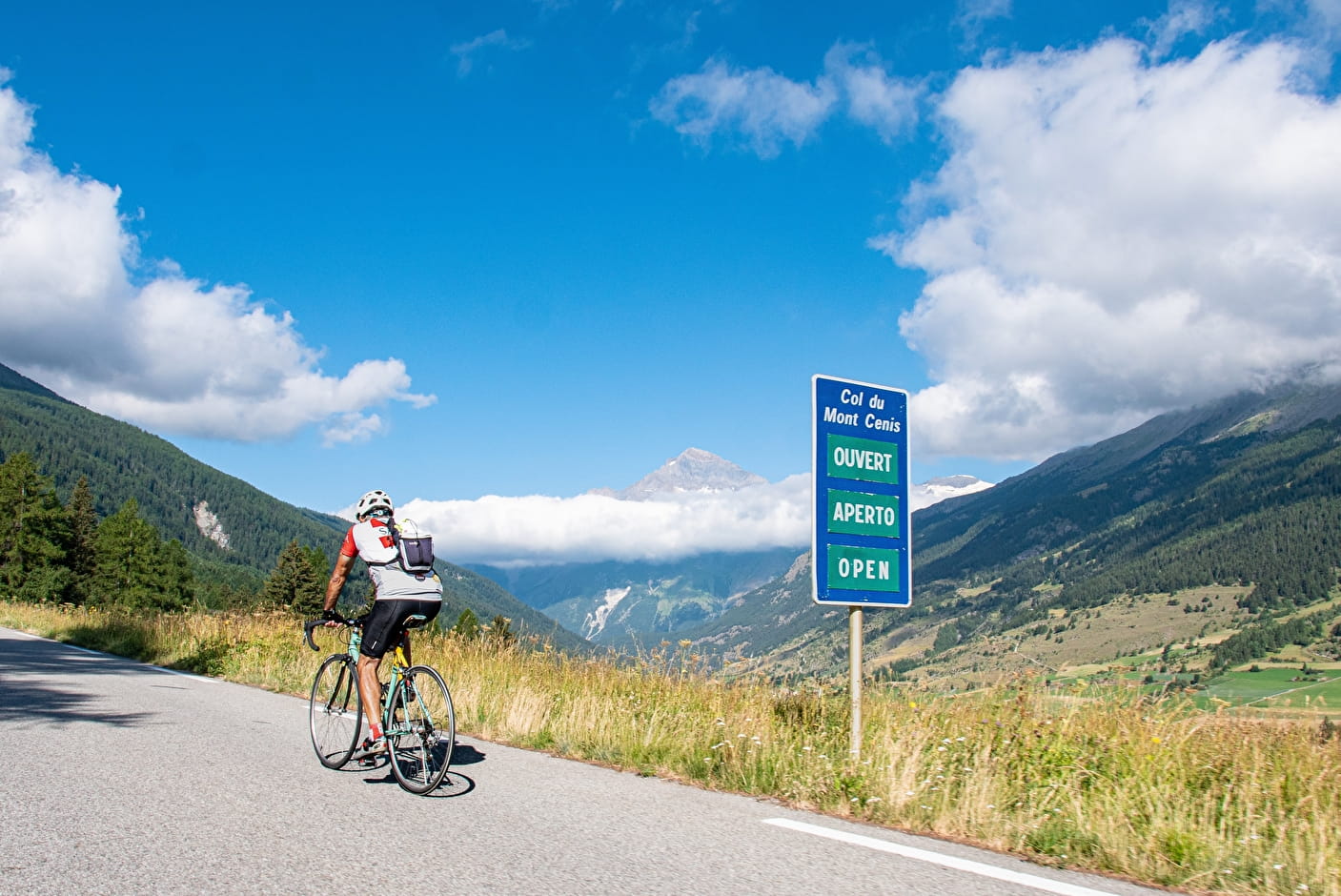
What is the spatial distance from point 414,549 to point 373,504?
497 mm

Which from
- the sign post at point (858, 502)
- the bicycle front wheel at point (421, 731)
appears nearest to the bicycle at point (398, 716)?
the bicycle front wheel at point (421, 731)

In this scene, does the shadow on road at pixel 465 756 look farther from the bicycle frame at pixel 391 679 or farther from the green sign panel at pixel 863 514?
the green sign panel at pixel 863 514

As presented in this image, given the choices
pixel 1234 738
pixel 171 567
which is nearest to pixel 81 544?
pixel 171 567

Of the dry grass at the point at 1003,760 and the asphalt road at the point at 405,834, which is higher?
the dry grass at the point at 1003,760

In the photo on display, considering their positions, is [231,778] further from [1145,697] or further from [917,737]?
[1145,697]

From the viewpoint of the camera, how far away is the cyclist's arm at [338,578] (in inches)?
275

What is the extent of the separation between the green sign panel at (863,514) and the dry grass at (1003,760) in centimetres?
161

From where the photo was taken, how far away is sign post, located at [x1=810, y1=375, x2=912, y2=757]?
23.8 feet

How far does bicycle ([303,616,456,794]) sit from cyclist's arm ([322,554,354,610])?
18 cm

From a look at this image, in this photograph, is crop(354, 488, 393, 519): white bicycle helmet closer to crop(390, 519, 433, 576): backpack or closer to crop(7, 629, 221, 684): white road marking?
crop(390, 519, 433, 576): backpack

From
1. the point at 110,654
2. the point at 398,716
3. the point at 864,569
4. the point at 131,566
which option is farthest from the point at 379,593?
the point at 131,566

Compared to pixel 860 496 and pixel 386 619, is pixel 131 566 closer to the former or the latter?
pixel 386 619

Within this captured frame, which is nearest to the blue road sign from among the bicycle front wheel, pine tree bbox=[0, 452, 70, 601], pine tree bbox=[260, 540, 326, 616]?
the bicycle front wheel

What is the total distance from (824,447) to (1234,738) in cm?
356
